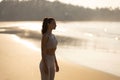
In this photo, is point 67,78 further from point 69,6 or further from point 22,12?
point 69,6

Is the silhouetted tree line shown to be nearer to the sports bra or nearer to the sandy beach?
the sandy beach

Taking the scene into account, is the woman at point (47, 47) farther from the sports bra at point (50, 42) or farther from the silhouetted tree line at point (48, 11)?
the silhouetted tree line at point (48, 11)

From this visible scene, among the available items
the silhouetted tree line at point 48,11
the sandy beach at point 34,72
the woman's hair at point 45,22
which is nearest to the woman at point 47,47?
the woman's hair at point 45,22

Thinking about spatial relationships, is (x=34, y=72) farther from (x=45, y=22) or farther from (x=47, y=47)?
(x=45, y=22)

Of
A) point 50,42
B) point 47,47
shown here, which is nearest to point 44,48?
point 47,47

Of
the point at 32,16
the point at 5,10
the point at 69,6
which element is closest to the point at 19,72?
the point at 5,10

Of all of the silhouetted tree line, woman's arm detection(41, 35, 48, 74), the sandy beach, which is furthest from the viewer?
the silhouetted tree line

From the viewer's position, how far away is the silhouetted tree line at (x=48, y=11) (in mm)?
144875

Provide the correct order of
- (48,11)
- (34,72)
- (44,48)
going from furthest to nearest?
(48,11) → (34,72) → (44,48)

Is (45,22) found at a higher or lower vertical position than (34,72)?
higher

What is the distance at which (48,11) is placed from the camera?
537 ft

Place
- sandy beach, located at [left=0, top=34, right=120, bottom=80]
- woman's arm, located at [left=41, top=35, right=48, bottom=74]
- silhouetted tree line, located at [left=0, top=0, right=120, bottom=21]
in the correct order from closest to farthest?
woman's arm, located at [left=41, top=35, right=48, bottom=74] < sandy beach, located at [left=0, top=34, right=120, bottom=80] < silhouetted tree line, located at [left=0, top=0, right=120, bottom=21]

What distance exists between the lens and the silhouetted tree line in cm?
14488

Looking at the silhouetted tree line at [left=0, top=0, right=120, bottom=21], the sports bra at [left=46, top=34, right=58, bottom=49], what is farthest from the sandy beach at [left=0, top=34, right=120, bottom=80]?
the silhouetted tree line at [left=0, top=0, right=120, bottom=21]
